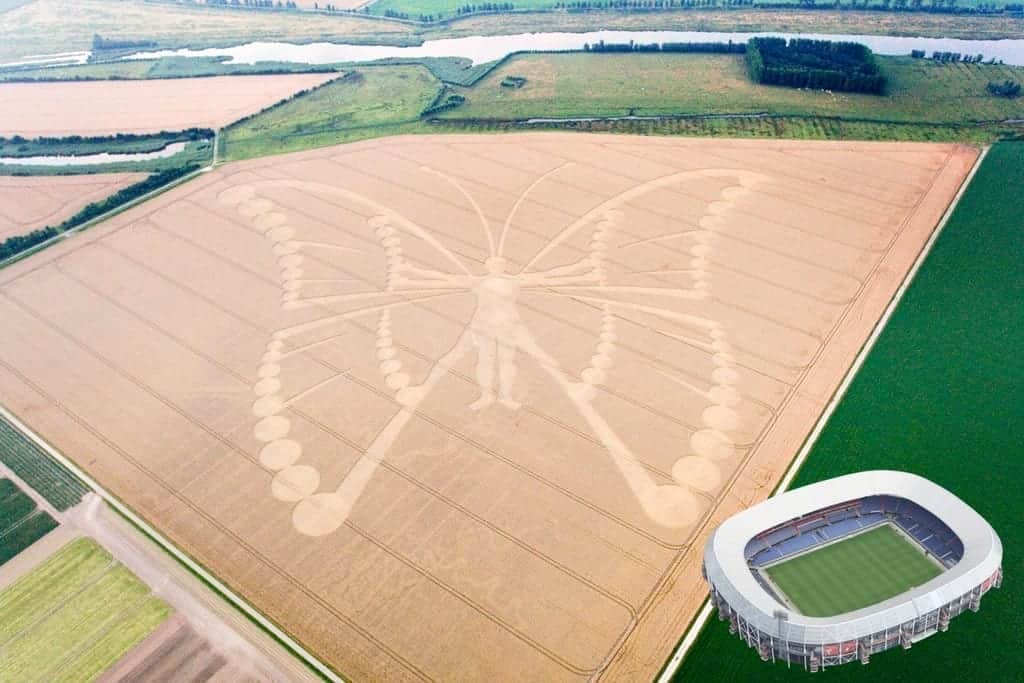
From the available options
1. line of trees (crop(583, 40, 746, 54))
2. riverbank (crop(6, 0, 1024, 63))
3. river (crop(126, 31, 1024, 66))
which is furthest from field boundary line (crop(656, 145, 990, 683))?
riverbank (crop(6, 0, 1024, 63))

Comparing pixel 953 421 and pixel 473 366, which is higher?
pixel 953 421

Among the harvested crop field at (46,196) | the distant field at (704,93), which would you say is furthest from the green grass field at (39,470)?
the distant field at (704,93)

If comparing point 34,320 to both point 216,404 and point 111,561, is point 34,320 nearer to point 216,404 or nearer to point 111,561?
point 216,404

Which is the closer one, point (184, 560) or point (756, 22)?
point (184, 560)

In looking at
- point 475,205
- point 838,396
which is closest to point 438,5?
point 475,205

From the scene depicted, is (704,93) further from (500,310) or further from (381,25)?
(381,25)

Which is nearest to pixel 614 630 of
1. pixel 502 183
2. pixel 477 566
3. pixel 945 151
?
pixel 477 566
